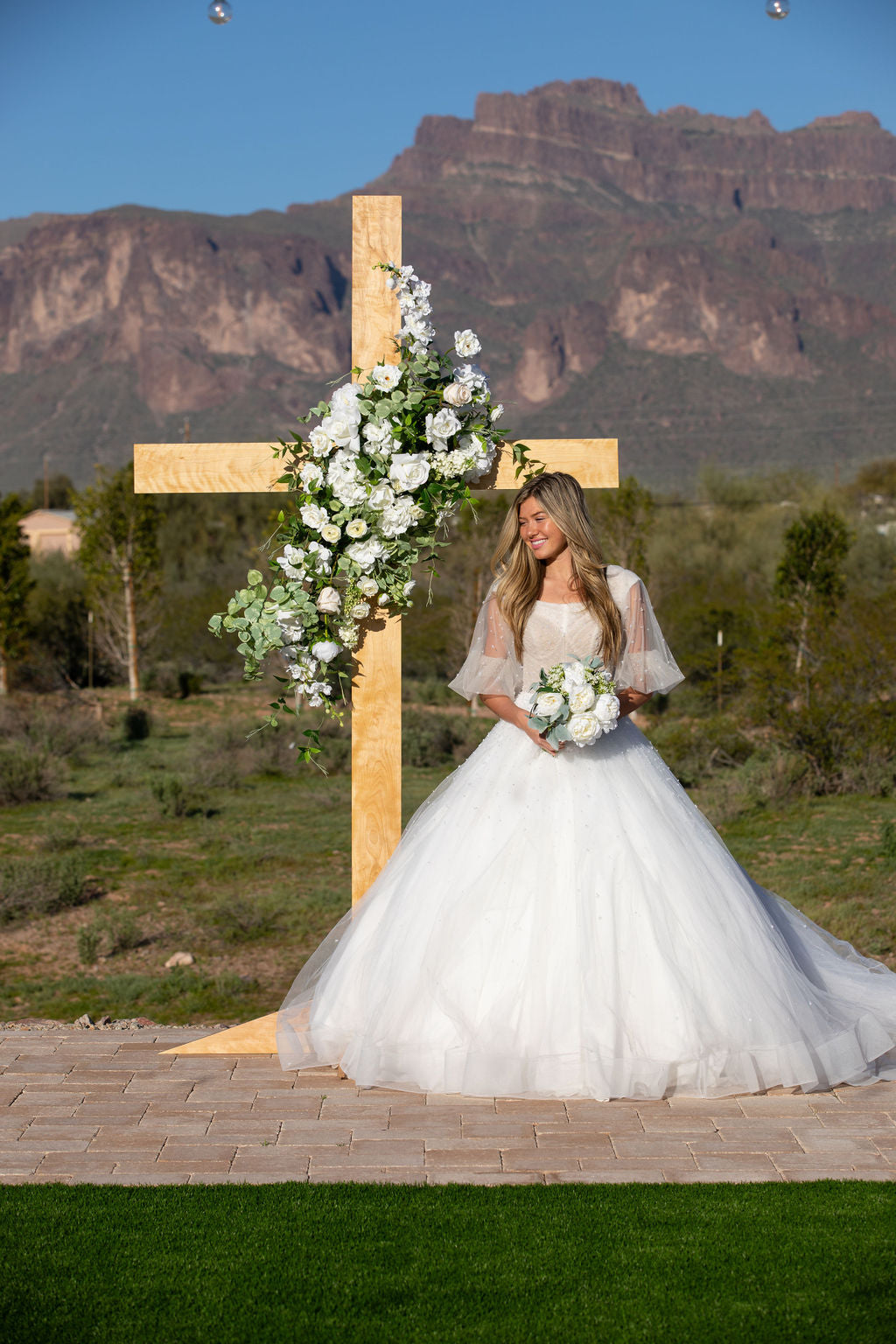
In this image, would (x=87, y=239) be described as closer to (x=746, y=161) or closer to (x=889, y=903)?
(x=746, y=161)

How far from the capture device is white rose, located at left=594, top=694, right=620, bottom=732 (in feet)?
15.2

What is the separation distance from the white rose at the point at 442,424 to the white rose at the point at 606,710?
1150 mm

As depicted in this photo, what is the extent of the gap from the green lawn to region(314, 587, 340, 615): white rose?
212cm

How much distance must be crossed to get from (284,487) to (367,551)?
1.86ft

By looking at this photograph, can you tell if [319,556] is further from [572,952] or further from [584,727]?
[572,952]

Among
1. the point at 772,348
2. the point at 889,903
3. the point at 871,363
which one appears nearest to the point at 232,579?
the point at 889,903

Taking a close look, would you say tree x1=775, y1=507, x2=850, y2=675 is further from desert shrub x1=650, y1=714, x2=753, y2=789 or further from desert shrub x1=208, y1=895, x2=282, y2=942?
desert shrub x1=208, y1=895, x2=282, y2=942

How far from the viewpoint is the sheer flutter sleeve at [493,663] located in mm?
5000

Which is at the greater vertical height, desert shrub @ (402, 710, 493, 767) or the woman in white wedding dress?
the woman in white wedding dress

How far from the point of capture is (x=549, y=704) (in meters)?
4.65

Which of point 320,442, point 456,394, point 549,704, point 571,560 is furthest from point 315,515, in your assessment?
point 549,704

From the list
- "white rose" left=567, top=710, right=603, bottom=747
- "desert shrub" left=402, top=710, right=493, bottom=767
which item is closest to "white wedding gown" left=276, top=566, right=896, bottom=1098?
"white rose" left=567, top=710, right=603, bottom=747

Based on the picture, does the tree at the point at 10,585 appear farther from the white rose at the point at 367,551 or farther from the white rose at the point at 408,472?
the white rose at the point at 408,472

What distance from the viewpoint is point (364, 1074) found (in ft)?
15.0
